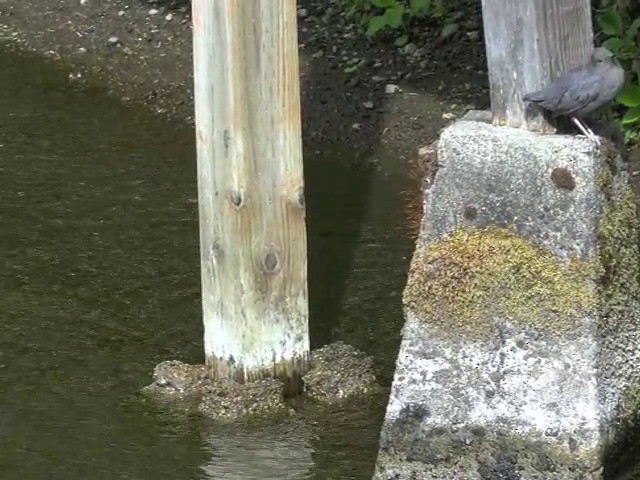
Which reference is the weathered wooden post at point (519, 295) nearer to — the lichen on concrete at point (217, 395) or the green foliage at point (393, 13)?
the lichen on concrete at point (217, 395)

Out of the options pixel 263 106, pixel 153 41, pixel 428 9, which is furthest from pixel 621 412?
pixel 153 41

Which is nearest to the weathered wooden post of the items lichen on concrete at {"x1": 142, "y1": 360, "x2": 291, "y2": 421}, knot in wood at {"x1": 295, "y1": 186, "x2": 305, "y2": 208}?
knot in wood at {"x1": 295, "y1": 186, "x2": 305, "y2": 208}

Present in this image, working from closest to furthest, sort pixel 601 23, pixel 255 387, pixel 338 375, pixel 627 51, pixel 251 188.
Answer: pixel 251 188 → pixel 255 387 → pixel 338 375 → pixel 627 51 → pixel 601 23

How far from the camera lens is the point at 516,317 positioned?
12.8 feet

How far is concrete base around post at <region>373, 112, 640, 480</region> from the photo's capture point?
12.5 ft

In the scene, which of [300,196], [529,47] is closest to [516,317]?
[529,47]

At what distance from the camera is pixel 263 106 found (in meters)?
4.55

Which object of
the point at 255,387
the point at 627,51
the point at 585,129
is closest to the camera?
the point at 585,129

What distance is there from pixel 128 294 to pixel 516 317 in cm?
258

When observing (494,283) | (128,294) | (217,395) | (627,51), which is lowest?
(217,395)

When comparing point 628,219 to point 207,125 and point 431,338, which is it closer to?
point 431,338

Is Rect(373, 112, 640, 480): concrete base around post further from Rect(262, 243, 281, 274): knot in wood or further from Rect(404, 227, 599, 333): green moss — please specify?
Rect(262, 243, 281, 274): knot in wood

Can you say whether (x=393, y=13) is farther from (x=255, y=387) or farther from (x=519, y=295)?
(x=519, y=295)

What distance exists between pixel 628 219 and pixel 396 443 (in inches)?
36.5
